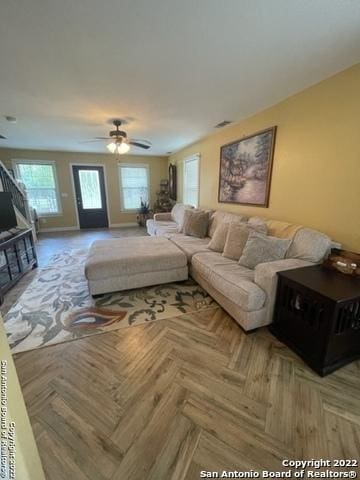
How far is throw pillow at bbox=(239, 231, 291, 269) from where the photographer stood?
7.31 ft

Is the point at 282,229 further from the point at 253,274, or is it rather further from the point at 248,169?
the point at 248,169

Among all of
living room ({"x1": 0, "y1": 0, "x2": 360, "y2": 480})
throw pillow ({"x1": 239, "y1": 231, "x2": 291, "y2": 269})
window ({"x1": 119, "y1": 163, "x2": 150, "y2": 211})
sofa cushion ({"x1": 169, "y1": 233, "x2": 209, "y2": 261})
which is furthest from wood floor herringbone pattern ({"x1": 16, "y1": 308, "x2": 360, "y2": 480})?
window ({"x1": 119, "y1": 163, "x2": 150, "y2": 211})

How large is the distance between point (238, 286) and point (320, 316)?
66 cm

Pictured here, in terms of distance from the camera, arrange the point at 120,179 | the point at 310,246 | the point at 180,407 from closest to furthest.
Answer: the point at 180,407
the point at 310,246
the point at 120,179

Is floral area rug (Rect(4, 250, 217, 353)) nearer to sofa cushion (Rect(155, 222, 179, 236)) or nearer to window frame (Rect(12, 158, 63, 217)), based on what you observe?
sofa cushion (Rect(155, 222, 179, 236))

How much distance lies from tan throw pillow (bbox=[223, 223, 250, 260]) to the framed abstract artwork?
70cm

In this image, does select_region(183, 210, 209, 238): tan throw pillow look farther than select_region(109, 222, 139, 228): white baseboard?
No

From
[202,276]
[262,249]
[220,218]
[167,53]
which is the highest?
[167,53]

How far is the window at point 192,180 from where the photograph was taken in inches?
198

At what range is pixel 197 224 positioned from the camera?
12.4 ft

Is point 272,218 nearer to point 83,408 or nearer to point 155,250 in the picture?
point 155,250

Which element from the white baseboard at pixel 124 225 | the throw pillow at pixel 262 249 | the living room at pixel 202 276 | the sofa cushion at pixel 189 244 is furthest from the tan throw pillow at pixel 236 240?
the white baseboard at pixel 124 225

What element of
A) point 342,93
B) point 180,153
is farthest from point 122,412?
point 180,153

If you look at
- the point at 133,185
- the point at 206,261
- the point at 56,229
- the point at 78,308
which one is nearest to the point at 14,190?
the point at 56,229
